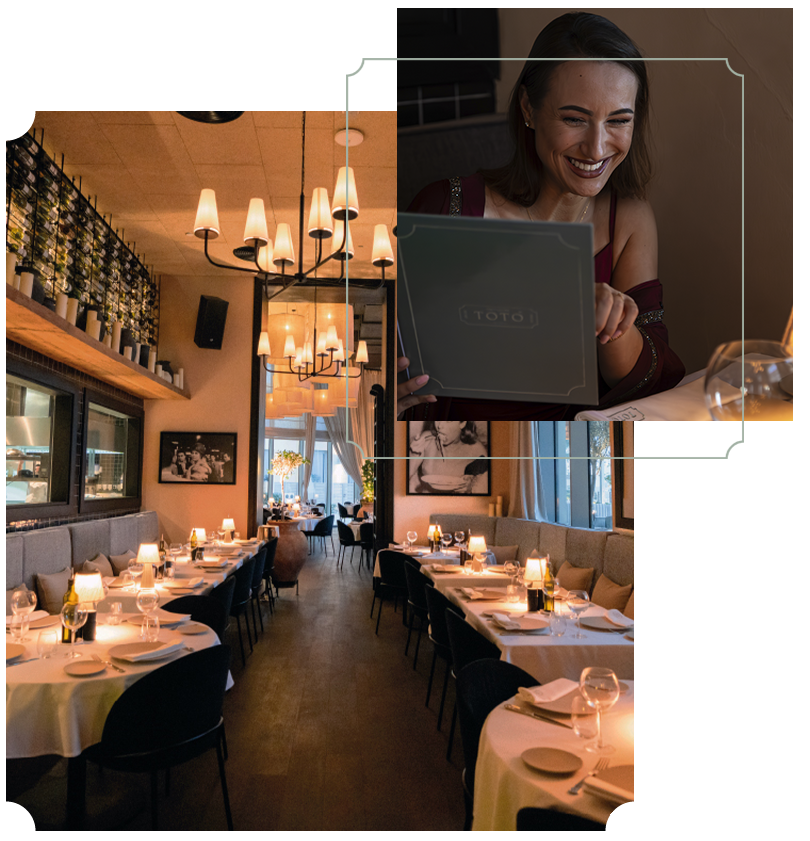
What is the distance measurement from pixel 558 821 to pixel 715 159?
1.82 meters

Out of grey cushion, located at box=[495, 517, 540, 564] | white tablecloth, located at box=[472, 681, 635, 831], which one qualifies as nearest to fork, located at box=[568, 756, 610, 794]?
white tablecloth, located at box=[472, 681, 635, 831]

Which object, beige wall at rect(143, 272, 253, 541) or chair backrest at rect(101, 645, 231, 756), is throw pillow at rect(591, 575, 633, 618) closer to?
chair backrest at rect(101, 645, 231, 756)

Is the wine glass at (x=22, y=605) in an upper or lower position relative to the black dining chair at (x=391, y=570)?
upper

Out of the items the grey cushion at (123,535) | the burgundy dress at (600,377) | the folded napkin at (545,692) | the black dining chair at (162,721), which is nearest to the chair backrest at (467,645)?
the folded napkin at (545,692)

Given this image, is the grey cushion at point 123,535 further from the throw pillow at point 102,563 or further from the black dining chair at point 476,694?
the black dining chair at point 476,694

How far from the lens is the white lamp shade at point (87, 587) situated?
2.82 metres

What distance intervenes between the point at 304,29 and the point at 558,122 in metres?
0.97

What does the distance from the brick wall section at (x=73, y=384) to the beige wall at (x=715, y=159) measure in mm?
4030

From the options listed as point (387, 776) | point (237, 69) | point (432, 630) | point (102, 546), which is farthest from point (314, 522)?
point (237, 69)

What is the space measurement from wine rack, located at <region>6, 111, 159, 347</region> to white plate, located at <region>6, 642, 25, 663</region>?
6.47 ft

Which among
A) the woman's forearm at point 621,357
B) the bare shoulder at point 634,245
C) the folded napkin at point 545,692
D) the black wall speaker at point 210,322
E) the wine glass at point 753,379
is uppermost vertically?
the black wall speaker at point 210,322

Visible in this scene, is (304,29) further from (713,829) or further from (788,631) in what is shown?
(713,829)

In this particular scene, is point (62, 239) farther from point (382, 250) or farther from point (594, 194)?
point (594, 194)

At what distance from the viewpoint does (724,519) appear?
1.96 meters
